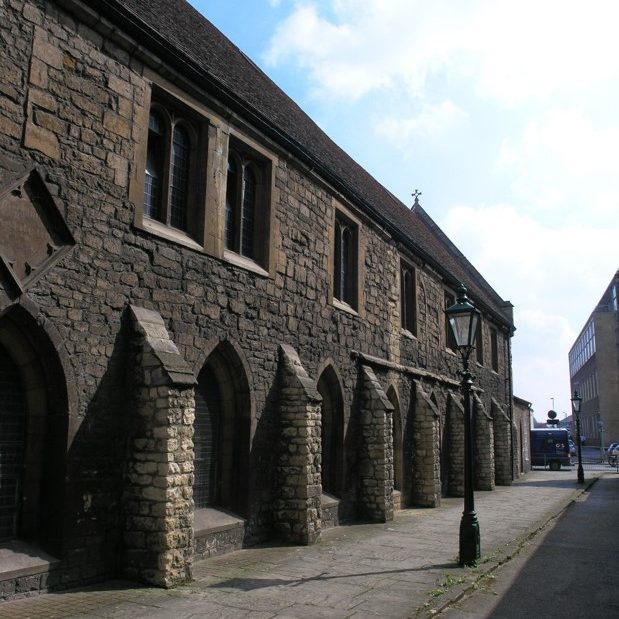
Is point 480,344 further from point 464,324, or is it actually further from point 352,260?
point 464,324

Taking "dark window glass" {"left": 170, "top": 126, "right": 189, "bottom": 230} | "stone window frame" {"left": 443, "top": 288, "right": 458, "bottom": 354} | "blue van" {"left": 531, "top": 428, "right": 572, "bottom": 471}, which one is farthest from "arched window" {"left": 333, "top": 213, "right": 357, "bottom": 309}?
"blue van" {"left": 531, "top": 428, "right": 572, "bottom": 471}

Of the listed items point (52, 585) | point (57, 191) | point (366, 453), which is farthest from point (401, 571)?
point (57, 191)

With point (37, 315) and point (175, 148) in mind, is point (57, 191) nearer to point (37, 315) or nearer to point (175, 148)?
point (37, 315)

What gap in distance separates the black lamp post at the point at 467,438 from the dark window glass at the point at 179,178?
15.0ft

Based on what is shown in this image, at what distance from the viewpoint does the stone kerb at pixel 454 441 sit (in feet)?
68.2

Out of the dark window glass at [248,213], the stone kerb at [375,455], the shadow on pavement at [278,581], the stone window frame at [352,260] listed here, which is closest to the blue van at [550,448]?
the stone kerb at [375,455]

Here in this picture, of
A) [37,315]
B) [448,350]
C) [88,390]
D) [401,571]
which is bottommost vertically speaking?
[401,571]

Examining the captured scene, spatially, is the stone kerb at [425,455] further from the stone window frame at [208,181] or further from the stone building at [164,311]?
the stone window frame at [208,181]

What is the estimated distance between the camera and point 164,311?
29.3 ft

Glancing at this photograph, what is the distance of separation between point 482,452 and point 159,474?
18.4 m

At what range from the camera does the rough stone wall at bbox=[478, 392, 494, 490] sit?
2356 centimetres

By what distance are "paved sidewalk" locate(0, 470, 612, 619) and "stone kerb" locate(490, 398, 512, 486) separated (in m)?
14.1

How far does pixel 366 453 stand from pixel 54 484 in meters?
8.07

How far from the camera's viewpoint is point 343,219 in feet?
48.6
